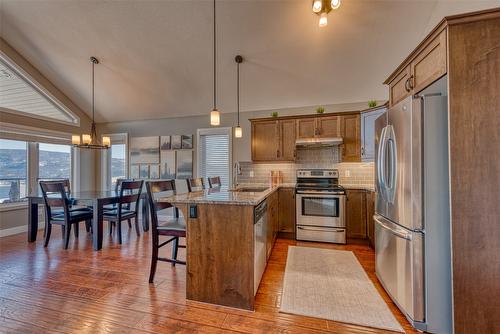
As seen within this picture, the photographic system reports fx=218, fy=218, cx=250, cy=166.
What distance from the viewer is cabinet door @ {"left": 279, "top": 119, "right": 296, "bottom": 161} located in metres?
4.12

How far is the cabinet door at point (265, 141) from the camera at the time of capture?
4227 mm

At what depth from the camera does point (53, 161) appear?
16.0 feet

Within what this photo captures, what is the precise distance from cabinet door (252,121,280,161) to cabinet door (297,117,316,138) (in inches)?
17.1

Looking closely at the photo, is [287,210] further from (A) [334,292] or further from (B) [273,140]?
(A) [334,292]

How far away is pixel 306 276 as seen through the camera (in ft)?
8.20

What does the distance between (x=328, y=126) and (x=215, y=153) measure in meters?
2.47

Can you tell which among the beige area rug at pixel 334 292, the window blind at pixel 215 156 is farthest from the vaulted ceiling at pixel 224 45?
the beige area rug at pixel 334 292

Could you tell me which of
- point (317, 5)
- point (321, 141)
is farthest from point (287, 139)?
point (317, 5)

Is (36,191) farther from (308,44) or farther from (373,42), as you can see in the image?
(373,42)

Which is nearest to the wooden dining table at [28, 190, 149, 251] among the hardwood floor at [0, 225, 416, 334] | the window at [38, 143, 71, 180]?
the hardwood floor at [0, 225, 416, 334]

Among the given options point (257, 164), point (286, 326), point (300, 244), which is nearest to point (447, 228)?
point (286, 326)

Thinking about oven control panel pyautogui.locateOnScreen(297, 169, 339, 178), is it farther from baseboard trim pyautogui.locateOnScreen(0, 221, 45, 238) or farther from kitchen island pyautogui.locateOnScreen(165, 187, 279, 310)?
baseboard trim pyautogui.locateOnScreen(0, 221, 45, 238)

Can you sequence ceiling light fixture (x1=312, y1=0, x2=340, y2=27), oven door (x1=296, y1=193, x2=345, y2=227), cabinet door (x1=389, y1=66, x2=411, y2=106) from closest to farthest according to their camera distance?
1. cabinet door (x1=389, y1=66, x2=411, y2=106)
2. ceiling light fixture (x1=312, y1=0, x2=340, y2=27)
3. oven door (x1=296, y1=193, x2=345, y2=227)

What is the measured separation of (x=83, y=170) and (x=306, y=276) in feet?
19.0
